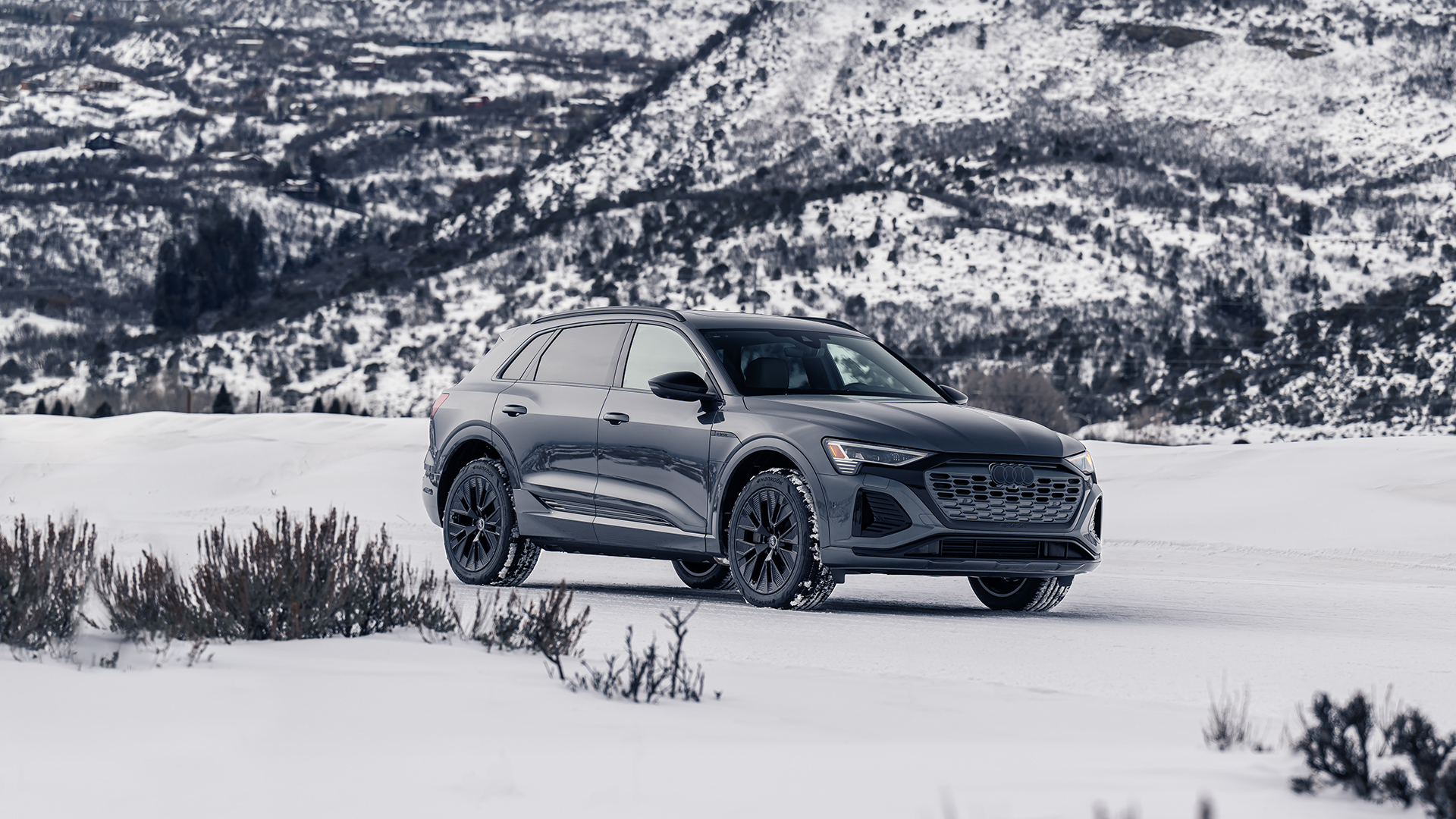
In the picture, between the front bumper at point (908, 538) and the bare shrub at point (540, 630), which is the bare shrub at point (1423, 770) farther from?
the front bumper at point (908, 538)

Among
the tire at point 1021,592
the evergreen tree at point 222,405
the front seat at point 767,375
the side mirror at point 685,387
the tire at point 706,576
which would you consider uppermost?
the front seat at point 767,375

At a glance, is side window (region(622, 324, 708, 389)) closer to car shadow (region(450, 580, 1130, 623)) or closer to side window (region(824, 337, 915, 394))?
side window (region(824, 337, 915, 394))

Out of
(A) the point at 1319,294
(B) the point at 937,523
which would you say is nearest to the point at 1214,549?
(B) the point at 937,523

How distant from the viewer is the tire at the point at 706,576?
1230 cm

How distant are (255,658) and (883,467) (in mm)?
3902

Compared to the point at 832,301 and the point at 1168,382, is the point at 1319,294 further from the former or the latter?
the point at 832,301

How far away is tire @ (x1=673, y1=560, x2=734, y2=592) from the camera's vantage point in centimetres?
1230

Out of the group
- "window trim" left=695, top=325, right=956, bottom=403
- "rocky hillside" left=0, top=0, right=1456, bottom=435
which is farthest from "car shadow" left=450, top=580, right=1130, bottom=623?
"rocky hillside" left=0, top=0, right=1456, bottom=435

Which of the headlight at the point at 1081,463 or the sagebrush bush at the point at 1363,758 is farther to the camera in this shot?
the headlight at the point at 1081,463

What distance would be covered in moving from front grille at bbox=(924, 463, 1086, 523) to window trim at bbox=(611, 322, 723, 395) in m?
1.59

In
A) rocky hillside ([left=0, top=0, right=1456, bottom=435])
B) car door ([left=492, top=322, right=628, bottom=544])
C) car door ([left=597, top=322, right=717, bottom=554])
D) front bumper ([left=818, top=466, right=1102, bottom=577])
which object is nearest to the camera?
front bumper ([left=818, top=466, right=1102, bottom=577])

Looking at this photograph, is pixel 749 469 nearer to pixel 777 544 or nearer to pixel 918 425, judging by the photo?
pixel 777 544

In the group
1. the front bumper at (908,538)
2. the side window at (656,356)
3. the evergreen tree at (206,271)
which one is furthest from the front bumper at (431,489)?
the evergreen tree at (206,271)

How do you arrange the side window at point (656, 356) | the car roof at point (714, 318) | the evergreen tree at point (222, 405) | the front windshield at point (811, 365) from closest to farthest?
the front windshield at point (811, 365), the side window at point (656, 356), the car roof at point (714, 318), the evergreen tree at point (222, 405)
